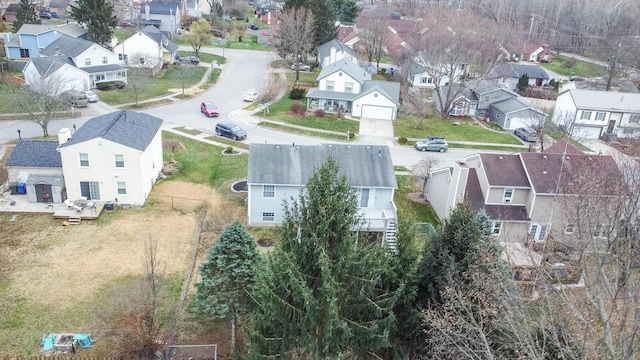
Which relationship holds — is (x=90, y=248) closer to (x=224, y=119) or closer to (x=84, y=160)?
(x=84, y=160)

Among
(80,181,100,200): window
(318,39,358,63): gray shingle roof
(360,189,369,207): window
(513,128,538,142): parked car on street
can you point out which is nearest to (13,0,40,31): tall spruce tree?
(318,39,358,63): gray shingle roof

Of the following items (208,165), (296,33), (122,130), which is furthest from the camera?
(296,33)

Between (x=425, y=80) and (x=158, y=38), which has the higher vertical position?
(x=158, y=38)

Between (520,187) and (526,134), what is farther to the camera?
(526,134)

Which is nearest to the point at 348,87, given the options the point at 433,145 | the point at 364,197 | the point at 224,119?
the point at 433,145

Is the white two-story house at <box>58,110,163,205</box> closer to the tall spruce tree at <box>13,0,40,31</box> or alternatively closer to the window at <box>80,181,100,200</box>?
the window at <box>80,181,100,200</box>

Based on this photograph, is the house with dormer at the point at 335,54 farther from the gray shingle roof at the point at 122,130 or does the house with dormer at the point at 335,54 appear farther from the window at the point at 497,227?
the window at the point at 497,227
